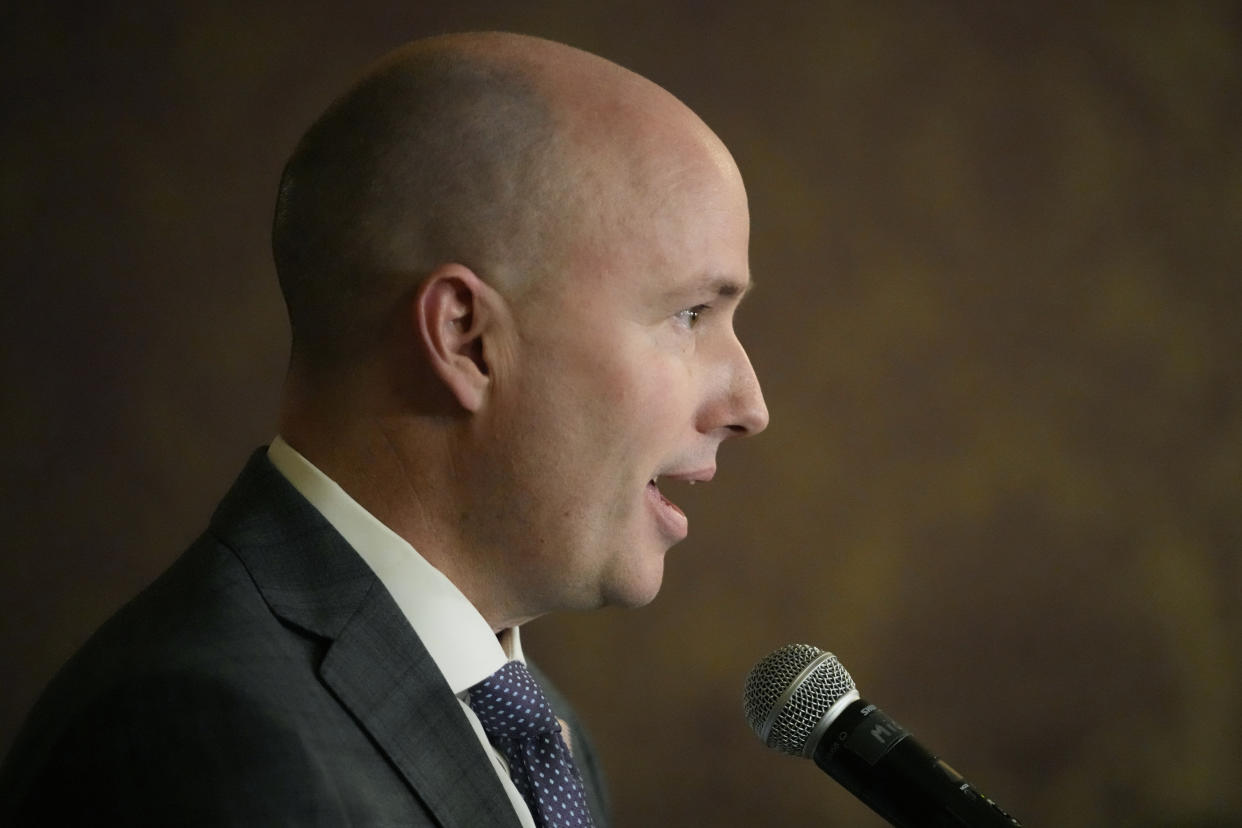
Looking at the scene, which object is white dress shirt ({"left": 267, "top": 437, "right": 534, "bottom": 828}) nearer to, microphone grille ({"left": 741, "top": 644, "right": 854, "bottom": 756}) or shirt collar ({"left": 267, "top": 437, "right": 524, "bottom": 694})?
shirt collar ({"left": 267, "top": 437, "right": 524, "bottom": 694})

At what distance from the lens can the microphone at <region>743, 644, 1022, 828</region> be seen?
3.38 ft

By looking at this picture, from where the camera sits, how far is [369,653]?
3.46 feet

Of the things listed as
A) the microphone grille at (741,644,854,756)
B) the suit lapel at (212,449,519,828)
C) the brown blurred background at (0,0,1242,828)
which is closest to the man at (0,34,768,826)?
the suit lapel at (212,449,519,828)

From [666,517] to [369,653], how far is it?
321 millimetres

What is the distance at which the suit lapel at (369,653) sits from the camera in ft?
3.36

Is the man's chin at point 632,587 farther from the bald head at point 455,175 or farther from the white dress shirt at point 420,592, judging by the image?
the bald head at point 455,175

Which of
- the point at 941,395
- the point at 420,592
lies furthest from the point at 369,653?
the point at 941,395

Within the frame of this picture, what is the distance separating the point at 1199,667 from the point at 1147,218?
103 centimetres

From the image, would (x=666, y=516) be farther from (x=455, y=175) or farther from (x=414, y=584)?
(x=455, y=175)

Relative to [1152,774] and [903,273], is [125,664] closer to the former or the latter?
[903,273]

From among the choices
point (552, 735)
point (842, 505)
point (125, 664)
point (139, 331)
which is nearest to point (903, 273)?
point (842, 505)

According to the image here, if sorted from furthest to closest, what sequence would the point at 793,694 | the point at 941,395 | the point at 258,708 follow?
the point at 941,395, the point at 793,694, the point at 258,708

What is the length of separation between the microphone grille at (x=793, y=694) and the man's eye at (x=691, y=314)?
336 millimetres

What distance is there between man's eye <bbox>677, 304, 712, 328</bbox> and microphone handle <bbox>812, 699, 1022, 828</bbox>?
1.27 feet
